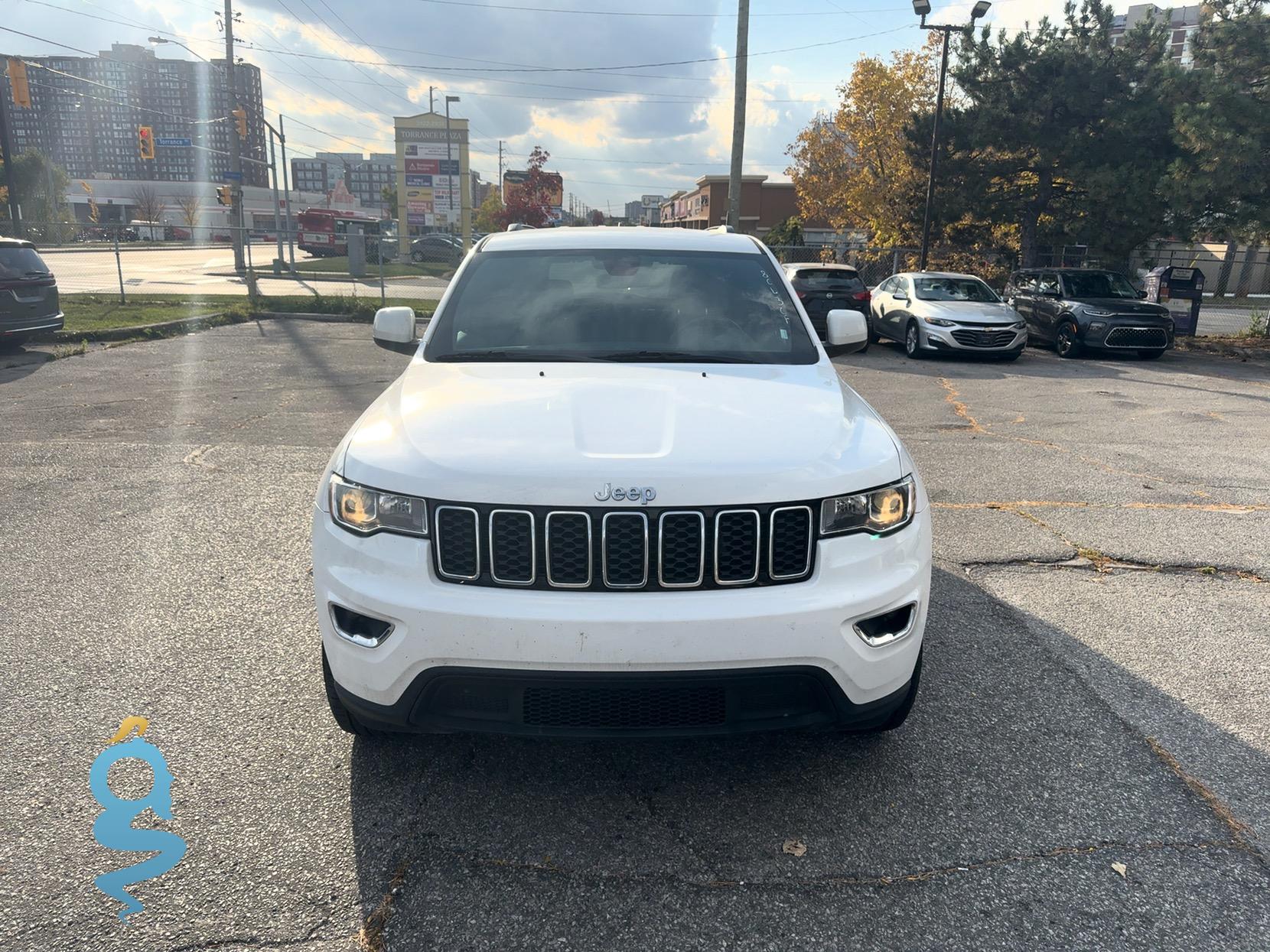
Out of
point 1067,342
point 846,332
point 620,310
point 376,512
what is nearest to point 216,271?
point 1067,342

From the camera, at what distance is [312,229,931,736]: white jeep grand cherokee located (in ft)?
7.98

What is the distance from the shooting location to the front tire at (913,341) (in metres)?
15.6

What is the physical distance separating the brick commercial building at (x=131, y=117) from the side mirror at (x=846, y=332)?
46565mm

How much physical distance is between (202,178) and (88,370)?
147 meters

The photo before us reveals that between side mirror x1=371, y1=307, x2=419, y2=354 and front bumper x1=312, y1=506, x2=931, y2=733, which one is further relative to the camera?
side mirror x1=371, y1=307, x2=419, y2=354

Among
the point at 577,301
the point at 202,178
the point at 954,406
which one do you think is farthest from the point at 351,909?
the point at 202,178

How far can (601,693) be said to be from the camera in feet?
8.04

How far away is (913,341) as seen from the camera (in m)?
15.8

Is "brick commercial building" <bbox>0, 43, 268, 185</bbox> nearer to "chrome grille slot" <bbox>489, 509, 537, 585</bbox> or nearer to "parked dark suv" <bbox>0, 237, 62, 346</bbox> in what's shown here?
"parked dark suv" <bbox>0, 237, 62, 346</bbox>

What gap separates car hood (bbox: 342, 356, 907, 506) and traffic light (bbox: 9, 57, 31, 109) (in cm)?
2939

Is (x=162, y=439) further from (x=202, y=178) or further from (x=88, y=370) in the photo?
(x=202, y=178)

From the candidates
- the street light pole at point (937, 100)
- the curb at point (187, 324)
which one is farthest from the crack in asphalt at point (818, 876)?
the street light pole at point (937, 100)

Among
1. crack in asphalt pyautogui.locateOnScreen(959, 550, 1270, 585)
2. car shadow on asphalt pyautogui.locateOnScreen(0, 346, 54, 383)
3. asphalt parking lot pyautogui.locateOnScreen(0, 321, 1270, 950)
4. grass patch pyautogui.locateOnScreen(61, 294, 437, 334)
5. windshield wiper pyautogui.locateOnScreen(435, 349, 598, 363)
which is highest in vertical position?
windshield wiper pyautogui.locateOnScreen(435, 349, 598, 363)

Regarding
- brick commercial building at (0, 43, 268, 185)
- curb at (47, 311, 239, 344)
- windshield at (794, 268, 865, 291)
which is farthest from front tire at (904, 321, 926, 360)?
brick commercial building at (0, 43, 268, 185)
